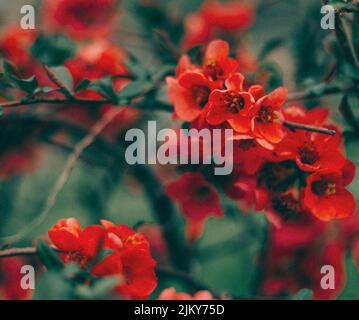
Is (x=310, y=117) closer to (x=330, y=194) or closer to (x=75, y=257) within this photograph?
(x=330, y=194)

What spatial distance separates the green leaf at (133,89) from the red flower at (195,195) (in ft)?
0.47

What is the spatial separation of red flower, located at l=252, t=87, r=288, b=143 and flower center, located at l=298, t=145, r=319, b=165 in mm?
45

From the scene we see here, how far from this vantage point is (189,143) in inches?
32.2

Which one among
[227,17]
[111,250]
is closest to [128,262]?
[111,250]

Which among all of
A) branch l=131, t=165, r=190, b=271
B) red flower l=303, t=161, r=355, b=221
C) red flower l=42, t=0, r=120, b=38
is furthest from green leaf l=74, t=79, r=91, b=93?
red flower l=42, t=0, r=120, b=38

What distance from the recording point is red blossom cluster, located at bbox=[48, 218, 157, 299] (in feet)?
2.20

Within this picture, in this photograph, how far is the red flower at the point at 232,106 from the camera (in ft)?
2.34

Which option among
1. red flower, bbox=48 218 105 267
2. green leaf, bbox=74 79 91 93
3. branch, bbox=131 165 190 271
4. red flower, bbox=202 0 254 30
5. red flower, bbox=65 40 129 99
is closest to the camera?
red flower, bbox=48 218 105 267

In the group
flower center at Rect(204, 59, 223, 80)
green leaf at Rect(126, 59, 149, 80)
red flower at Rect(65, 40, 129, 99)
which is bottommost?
flower center at Rect(204, 59, 223, 80)

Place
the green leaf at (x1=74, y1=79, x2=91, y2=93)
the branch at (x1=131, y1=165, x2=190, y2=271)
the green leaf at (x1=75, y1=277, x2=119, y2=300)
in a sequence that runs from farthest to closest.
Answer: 1. the branch at (x1=131, y1=165, x2=190, y2=271)
2. the green leaf at (x1=74, y1=79, x2=91, y2=93)
3. the green leaf at (x1=75, y1=277, x2=119, y2=300)

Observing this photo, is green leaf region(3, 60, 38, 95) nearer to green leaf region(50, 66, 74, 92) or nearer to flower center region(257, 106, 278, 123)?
green leaf region(50, 66, 74, 92)

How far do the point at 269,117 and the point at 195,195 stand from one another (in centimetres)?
23

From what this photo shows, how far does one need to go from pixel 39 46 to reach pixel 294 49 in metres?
0.56
